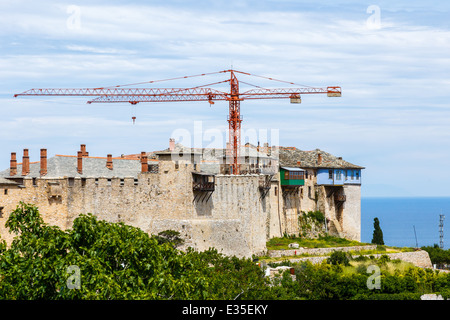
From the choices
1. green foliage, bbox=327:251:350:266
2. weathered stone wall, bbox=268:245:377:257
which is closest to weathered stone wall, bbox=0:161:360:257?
weathered stone wall, bbox=268:245:377:257

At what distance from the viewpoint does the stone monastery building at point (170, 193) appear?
49.2 m

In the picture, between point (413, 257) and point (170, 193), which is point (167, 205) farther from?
point (413, 257)

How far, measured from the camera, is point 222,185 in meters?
59.5

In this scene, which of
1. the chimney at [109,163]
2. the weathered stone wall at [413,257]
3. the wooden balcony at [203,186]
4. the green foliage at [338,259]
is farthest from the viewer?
the weathered stone wall at [413,257]

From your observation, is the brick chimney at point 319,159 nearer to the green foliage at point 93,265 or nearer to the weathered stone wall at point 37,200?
the weathered stone wall at point 37,200

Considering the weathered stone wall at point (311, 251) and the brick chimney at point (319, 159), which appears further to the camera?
the brick chimney at point (319, 159)

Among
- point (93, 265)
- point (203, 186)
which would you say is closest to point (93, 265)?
point (93, 265)

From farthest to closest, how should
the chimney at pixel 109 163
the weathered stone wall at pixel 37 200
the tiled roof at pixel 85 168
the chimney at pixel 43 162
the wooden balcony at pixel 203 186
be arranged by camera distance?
the chimney at pixel 109 163 < the wooden balcony at pixel 203 186 < the tiled roof at pixel 85 168 < the chimney at pixel 43 162 < the weathered stone wall at pixel 37 200

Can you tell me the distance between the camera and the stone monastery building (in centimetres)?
4925

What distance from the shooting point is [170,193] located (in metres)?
55.5

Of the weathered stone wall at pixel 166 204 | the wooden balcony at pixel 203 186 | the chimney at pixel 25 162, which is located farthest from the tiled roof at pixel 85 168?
the wooden balcony at pixel 203 186
